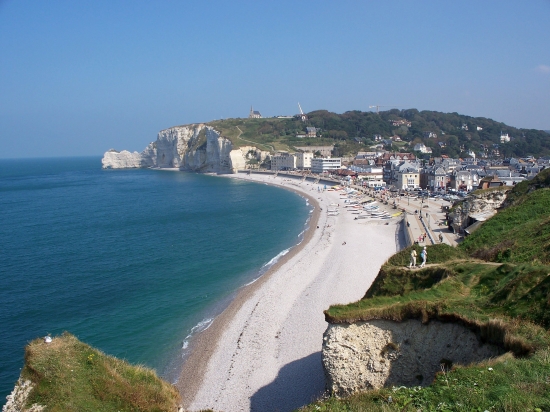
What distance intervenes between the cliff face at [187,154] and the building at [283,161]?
26.7 feet

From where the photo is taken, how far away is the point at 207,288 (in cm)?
2488

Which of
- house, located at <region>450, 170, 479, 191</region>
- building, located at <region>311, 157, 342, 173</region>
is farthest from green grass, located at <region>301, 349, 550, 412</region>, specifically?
building, located at <region>311, 157, 342, 173</region>

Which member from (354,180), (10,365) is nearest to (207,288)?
(10,365)

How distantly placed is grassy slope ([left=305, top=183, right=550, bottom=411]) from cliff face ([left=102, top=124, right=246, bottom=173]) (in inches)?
3631

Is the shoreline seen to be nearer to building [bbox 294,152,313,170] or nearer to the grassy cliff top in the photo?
building [bbox 294,152,313,170]

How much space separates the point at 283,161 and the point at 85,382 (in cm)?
9384

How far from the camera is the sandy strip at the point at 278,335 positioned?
14.5 m

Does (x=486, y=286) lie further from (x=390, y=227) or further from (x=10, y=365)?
(x=390, y=227)

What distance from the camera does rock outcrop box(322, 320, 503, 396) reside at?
362 inches

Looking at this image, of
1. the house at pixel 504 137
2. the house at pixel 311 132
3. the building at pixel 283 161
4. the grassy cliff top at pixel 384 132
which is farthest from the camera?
the house at pixel 504 137

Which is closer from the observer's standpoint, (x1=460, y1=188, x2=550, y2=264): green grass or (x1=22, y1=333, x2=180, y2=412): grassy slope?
(x1=22, y1=333, x2=180, y2=412): grassy slope

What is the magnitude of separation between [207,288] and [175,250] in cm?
1011

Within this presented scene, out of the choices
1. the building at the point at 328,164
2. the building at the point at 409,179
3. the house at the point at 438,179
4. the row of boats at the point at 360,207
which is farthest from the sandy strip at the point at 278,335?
the building at the point at 328,164

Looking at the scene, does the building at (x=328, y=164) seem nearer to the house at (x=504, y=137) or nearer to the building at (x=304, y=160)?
the building at (x=304, y=160)
